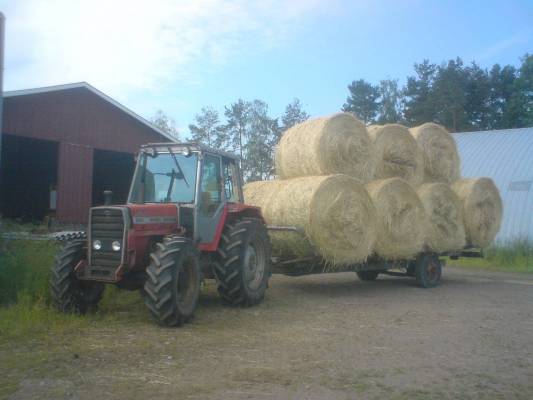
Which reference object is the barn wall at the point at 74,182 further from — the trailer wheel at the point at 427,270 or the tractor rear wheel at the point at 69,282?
the trailer wheel at the point at 427,270

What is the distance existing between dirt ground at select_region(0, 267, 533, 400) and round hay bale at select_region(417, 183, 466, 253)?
2.74 meters

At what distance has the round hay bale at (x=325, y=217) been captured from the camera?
9.45 meters

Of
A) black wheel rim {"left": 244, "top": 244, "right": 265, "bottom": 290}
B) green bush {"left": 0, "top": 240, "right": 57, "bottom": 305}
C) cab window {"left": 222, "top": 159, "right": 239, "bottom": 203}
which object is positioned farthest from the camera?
cab window {"left": 222, "top": 159, "right": 239, "bottom": 203}

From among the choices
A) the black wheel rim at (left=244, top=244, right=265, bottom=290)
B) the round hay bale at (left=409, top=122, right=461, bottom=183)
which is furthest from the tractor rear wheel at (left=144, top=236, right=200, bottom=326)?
the round hay bale at (left=409, top=122, right=461, bottom=183)

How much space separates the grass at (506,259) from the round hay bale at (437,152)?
6192 millimetres

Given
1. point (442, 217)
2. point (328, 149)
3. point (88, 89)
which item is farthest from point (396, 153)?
point (88, 89)

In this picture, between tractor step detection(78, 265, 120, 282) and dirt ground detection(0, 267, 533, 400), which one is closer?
dirt ground detection(0, 267, 533, 400)

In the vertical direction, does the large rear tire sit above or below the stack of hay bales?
below

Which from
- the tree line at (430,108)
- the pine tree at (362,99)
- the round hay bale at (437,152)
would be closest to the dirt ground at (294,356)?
the round hay bale at (437,152)

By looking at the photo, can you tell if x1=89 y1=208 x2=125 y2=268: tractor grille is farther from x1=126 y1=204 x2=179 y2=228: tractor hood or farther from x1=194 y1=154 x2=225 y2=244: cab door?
x1=194 y1=154 x2=225 y2=244: cab door

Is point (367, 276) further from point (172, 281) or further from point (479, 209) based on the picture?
point (172, 281)

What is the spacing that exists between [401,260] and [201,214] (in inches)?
202

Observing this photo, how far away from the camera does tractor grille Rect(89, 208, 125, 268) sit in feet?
22.7

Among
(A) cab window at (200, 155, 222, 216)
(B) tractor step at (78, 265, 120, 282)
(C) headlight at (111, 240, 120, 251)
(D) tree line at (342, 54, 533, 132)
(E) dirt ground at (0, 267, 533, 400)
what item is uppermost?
(D) tree line at (342, 54, 533, 132)
